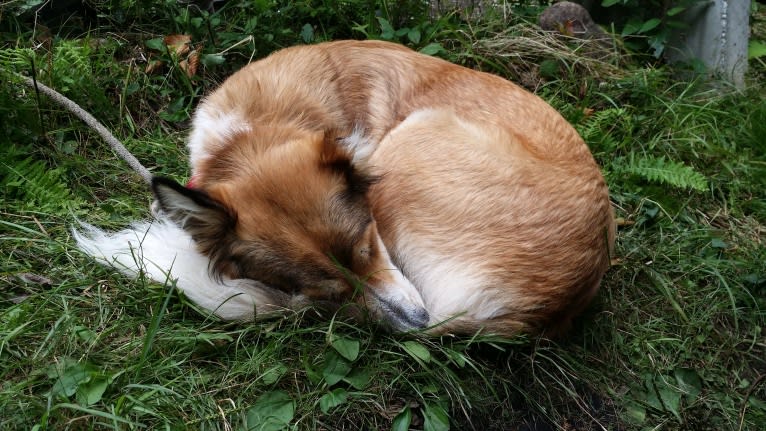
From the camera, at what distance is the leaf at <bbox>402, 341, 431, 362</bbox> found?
10.2 feet

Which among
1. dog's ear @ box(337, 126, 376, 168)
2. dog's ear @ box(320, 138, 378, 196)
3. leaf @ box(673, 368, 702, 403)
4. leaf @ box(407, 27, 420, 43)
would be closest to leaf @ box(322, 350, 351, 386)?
dog's ear @ box(320, 138, 378, 196)

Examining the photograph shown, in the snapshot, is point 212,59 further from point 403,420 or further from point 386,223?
point 403,420

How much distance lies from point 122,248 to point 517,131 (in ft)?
7.23

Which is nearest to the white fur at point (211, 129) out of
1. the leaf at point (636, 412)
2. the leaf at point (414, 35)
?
the leaf at point (414, 35)

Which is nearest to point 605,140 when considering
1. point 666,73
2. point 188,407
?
point 666,73

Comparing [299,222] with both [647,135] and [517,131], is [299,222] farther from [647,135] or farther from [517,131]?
[647,135]

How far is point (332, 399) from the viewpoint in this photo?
9.94 feet

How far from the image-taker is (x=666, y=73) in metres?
5.67

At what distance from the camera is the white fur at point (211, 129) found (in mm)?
3584

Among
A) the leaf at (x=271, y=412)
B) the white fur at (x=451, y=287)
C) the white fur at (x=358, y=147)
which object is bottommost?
the leaf at (x=271, y=412)

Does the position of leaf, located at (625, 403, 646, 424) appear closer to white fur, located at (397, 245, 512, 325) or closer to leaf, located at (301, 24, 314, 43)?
white fur, located at (397, 245, 512, 325)

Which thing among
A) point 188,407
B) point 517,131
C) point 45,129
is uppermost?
point 517,131

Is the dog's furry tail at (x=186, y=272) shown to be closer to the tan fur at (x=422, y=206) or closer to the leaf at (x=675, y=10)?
the tan fur at (x=422, y=206)

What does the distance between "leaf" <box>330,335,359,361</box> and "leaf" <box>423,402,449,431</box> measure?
0.39m
